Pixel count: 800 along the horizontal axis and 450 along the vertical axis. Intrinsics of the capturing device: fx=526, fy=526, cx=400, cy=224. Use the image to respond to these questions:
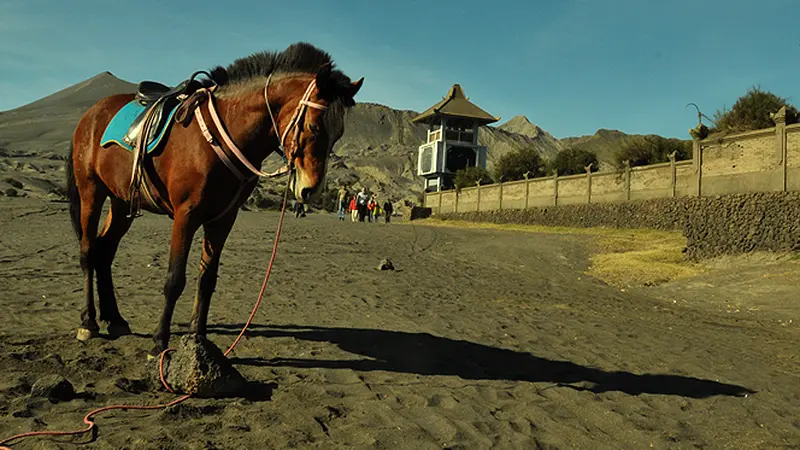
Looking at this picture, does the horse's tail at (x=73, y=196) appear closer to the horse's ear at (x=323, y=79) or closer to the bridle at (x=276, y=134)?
the bridle at (x=276, y=134)

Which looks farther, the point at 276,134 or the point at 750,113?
the point at 750,113

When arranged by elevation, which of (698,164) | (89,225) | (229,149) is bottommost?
(89,225)

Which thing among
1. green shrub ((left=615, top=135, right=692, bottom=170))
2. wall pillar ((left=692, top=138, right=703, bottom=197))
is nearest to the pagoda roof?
green shrub ((left=615, top=135, right=692, bottom=170))

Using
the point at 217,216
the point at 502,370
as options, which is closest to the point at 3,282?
the point at 217,216

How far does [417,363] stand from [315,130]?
2.54 meters

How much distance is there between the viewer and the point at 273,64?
486 centimetres

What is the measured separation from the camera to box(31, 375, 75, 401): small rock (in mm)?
3488

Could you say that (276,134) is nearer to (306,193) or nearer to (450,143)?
(306,193)

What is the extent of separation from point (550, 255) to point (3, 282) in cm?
1734

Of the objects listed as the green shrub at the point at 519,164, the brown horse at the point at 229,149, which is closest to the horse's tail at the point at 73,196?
the brown horse at the point at 229,149

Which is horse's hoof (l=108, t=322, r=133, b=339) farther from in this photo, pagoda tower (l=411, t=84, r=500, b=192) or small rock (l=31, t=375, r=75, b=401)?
pagoda tower (l=411, t=84, r=500, b=192)

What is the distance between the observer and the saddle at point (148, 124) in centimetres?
484

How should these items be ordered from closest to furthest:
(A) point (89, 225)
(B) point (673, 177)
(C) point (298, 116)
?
1. (C) point (298, 116)
2. (A) point (89, 225)
3. (B) point (673, 177)

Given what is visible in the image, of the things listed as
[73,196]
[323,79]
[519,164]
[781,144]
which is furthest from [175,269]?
[519,164]
